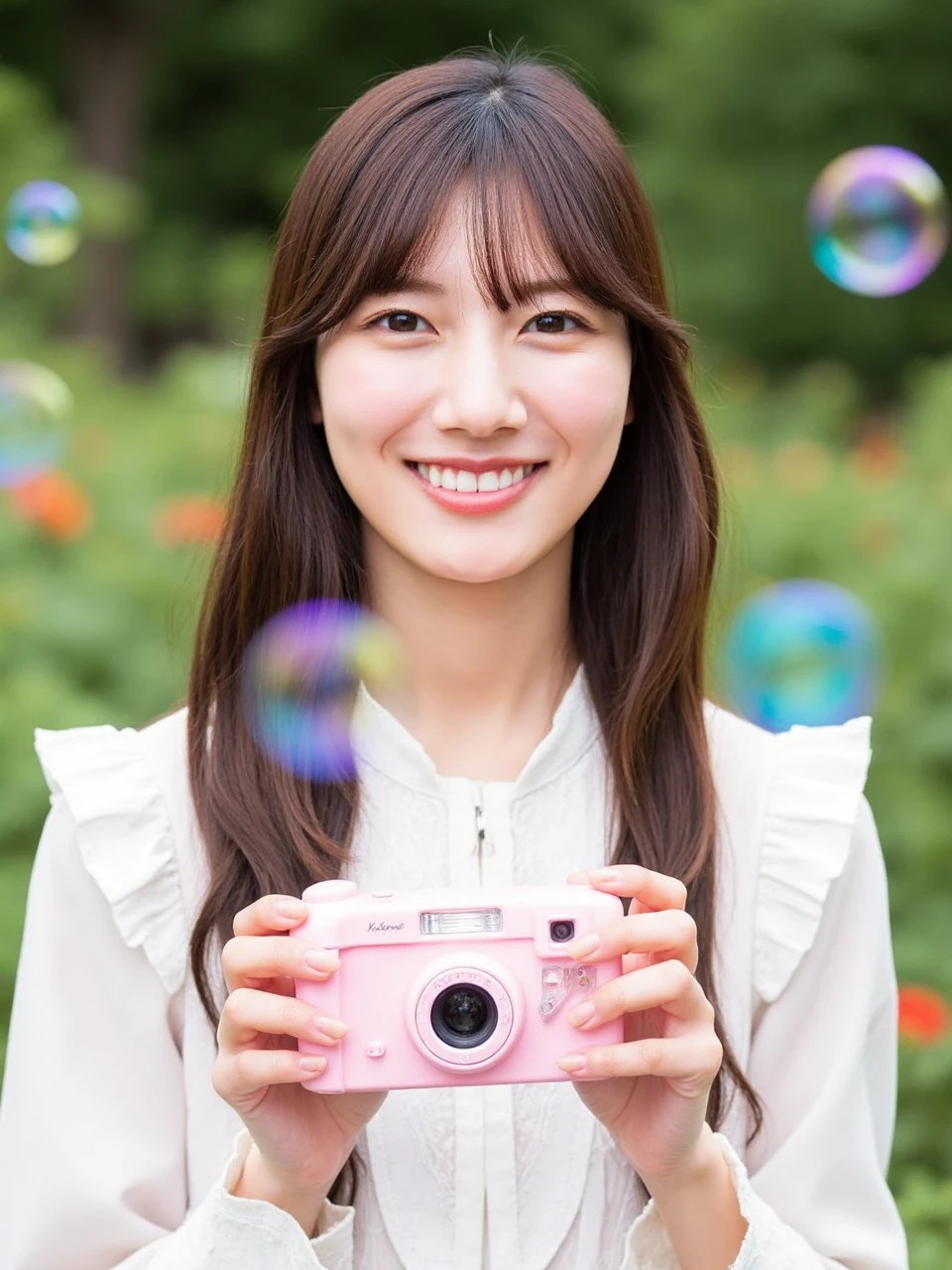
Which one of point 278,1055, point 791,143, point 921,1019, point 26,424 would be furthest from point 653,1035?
point 791,143

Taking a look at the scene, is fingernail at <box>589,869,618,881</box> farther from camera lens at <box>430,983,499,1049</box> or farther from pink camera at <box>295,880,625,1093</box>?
camera lens at <box>430,983,499,1049</box>

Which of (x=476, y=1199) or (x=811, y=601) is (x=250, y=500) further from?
(x=811, y=601)

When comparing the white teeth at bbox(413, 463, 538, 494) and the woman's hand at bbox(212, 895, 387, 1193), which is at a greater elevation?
the white teeth at bbox(413, 463, 538, 494)

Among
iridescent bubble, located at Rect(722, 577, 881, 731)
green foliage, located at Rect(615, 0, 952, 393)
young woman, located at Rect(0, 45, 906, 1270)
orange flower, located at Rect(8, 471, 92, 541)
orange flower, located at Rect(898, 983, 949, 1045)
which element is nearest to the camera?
young woman, located at Rect(0, 45, 906, 1270)

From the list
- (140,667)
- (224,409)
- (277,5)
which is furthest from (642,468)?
(277,5)

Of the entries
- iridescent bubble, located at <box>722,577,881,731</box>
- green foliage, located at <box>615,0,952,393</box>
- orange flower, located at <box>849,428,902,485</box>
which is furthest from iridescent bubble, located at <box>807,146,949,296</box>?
green foliage, located at <box>615,0,952,393</box>

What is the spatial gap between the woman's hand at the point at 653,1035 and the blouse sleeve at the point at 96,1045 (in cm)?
50

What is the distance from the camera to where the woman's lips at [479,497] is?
1.76 meters

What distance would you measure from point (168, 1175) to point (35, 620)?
7.79ft

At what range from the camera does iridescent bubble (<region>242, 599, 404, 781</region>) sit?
1.91m

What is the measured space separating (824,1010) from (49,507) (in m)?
2.98

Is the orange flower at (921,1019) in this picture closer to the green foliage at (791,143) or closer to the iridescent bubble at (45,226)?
the iridescent bubble at (45,226)

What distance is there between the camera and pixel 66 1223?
1.77 m

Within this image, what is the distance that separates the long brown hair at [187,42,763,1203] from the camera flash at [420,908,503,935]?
1.09ft
